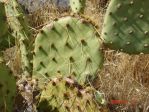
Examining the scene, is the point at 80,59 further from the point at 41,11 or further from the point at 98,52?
the point at 41,11

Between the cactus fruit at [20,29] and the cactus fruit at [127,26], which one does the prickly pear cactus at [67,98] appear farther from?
the cactus fruit at [20,29]

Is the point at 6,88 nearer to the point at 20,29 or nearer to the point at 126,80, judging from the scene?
the point at 20,29

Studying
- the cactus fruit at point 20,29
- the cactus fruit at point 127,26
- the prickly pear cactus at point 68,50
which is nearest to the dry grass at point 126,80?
the cactus fruit at point 20,29

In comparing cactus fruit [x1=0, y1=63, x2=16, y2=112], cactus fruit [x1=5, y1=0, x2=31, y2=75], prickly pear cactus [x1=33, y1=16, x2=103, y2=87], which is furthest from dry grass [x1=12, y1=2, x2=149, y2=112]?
cactus fruit [x1=0, y1=63, x2=16, y2=112]

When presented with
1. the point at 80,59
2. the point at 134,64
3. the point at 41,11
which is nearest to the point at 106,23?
the point at 80,59

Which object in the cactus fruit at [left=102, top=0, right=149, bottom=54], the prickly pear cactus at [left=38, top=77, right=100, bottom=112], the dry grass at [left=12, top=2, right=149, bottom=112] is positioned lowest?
the dry grass at [left=12, top=2, right=149, bottom=112]

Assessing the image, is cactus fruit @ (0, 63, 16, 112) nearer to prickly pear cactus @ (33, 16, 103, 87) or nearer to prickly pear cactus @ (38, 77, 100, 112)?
prickly pear cactus @ (38, 77, 100, 112)

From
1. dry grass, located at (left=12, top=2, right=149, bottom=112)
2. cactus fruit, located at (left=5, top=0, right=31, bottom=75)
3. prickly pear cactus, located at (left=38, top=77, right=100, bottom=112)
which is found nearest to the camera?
→ prickly pear cactus, located at (left=38, top=77, right=100, bottom=112)
